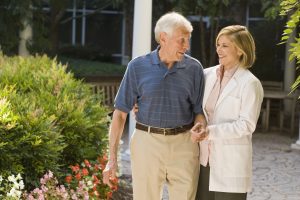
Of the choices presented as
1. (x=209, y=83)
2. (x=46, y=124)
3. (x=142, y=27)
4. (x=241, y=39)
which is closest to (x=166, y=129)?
(x=209, y=83)

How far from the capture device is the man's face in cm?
360

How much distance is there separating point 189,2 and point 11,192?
781 cm

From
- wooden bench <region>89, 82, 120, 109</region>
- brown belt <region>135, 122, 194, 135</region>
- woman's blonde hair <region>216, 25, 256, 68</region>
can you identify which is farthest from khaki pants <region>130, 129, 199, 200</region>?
wooden bench <region>89, 82, 120, 109</region>

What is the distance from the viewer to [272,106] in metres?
13.5

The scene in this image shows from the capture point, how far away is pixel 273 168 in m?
8.88

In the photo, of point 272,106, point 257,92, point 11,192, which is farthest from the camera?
point 272,106

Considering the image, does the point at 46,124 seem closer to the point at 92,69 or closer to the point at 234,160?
the point at 234,160

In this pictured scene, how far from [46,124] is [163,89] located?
1400 millimetres

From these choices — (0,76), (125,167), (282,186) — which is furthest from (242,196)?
(125,167)

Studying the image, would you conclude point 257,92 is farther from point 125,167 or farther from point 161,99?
point 125,167

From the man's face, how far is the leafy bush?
4.50ft

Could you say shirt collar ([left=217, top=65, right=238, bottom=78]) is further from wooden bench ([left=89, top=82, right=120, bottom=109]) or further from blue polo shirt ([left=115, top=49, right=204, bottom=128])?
wooden bench ([left=89, top=82, right=120, bottom=109])

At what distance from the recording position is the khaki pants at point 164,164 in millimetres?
3721

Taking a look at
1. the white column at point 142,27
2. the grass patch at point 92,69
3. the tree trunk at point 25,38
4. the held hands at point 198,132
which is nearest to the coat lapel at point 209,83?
the held hands at point 198,132
